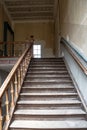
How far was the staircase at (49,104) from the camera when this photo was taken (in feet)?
12.0

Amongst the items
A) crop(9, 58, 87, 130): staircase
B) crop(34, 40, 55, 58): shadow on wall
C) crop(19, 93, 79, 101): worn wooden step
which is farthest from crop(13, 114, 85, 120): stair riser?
crop(34, 40, 55, 58): shadow on wall

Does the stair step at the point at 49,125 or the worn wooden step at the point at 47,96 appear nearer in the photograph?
the stair step at the point at 49,125

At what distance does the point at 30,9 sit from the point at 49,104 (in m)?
8.06

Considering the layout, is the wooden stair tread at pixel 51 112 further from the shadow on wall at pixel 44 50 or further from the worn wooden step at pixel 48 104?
the shadow on wall at pixel 44 50

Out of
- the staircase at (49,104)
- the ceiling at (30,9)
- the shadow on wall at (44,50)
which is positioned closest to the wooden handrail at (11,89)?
the staircase at (49,104)

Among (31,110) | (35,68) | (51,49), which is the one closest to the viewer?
(31,110)

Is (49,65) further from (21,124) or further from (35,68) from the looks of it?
(21,124)

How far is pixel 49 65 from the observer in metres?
6.57

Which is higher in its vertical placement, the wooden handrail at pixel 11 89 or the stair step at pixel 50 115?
the wooden handrail at pixel 11 89

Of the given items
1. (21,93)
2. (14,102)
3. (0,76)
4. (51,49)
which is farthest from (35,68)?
(51,49)

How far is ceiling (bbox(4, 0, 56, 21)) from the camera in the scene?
35.4 feet

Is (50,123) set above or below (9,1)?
below

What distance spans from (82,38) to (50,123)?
1.58 meters

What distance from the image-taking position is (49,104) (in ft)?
14.0
